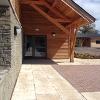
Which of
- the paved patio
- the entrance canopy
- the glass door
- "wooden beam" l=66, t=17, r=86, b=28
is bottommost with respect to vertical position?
the paved patio

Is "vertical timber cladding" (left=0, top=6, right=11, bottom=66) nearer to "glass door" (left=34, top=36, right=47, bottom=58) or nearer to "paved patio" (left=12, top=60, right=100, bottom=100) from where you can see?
"paved patio" (left=12, top=60, right=100, bottom=100)

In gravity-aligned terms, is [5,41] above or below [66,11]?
below

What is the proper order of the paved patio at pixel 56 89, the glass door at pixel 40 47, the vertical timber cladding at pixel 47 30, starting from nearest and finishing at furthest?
the paved patio at pixel 56 89, the vertical timber cladding at pixel 47 30, the glass door at pixel 40 47

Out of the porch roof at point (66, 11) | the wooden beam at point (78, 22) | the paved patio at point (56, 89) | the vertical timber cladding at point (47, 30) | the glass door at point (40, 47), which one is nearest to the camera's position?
the paved patio at point (56, 89)

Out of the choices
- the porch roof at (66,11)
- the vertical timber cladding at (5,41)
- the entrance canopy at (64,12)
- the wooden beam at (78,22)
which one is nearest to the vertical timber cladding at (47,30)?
the entrance canopy at (64,12)

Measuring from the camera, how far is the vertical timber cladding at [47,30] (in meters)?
25.2

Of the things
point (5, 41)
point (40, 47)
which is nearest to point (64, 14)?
point (40, 47)

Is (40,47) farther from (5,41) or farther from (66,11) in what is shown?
(5,41)

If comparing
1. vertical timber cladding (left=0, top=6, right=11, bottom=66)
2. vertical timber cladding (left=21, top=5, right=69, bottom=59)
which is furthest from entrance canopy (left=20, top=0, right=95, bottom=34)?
vertical timber cladding (left=0, top=6, right=11, bottom=66)

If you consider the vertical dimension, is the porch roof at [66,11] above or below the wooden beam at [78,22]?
above

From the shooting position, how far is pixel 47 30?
25453 millimetres

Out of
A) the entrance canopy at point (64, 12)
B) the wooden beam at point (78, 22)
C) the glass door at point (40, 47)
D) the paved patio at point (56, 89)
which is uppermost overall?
the entrance canopy at point (64, 12)

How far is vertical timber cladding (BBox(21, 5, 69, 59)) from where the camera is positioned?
25219 millimetres

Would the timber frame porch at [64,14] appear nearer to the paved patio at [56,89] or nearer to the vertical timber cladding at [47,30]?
the vertical timber cladding at [47,30]
